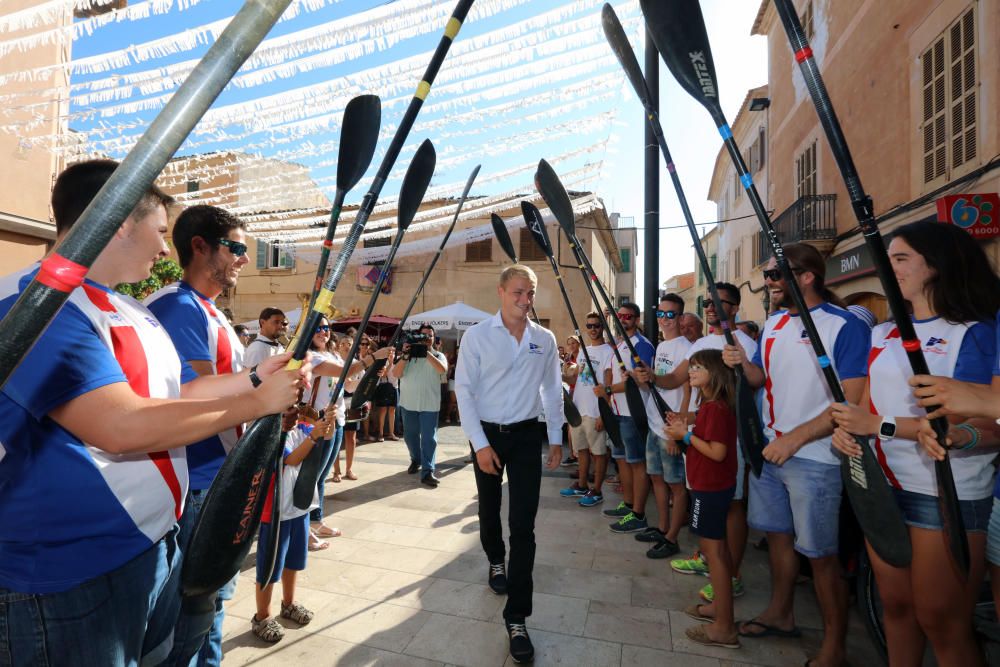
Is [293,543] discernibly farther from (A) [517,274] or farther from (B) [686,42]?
(B) [686,42]

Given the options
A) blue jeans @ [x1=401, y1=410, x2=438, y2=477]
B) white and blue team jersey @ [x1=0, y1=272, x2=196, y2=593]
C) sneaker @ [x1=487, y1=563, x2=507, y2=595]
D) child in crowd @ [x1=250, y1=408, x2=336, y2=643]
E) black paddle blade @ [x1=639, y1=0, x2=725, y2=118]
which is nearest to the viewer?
white and blue team jersey @ [x1=0, y1=272, x2=196, y2=593]

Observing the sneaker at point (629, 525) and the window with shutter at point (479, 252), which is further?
the window with shutter at point (479, 252)

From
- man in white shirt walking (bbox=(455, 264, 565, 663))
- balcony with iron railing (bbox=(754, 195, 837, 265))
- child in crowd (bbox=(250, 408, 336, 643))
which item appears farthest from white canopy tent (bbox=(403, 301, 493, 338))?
child in crowd (bbox=(250, 408, 336, 643))

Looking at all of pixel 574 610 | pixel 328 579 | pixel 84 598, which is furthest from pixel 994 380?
pixel 328 579

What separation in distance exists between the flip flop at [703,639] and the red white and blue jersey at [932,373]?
1314 mm

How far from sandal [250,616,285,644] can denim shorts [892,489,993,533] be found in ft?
10.4

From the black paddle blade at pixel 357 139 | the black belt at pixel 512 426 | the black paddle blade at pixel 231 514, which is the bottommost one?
the black belt at pixel 512 426

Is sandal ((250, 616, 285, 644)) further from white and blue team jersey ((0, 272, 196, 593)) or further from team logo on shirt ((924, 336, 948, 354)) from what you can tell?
team logo on shirt ((924, 336, 948, 354))

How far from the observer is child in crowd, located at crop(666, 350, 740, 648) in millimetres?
2766

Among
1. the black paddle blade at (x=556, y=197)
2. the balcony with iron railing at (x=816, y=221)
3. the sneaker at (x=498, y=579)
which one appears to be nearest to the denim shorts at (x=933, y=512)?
the sneaker at (x=498, y=579)

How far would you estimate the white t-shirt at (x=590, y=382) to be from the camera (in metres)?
5.54

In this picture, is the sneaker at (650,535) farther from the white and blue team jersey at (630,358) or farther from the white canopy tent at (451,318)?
the white canopy tent at (451,318)

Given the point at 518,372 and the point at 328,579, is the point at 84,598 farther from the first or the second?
the point at 328,579

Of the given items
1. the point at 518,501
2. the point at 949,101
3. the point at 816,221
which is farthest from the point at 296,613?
the point at 816,221
